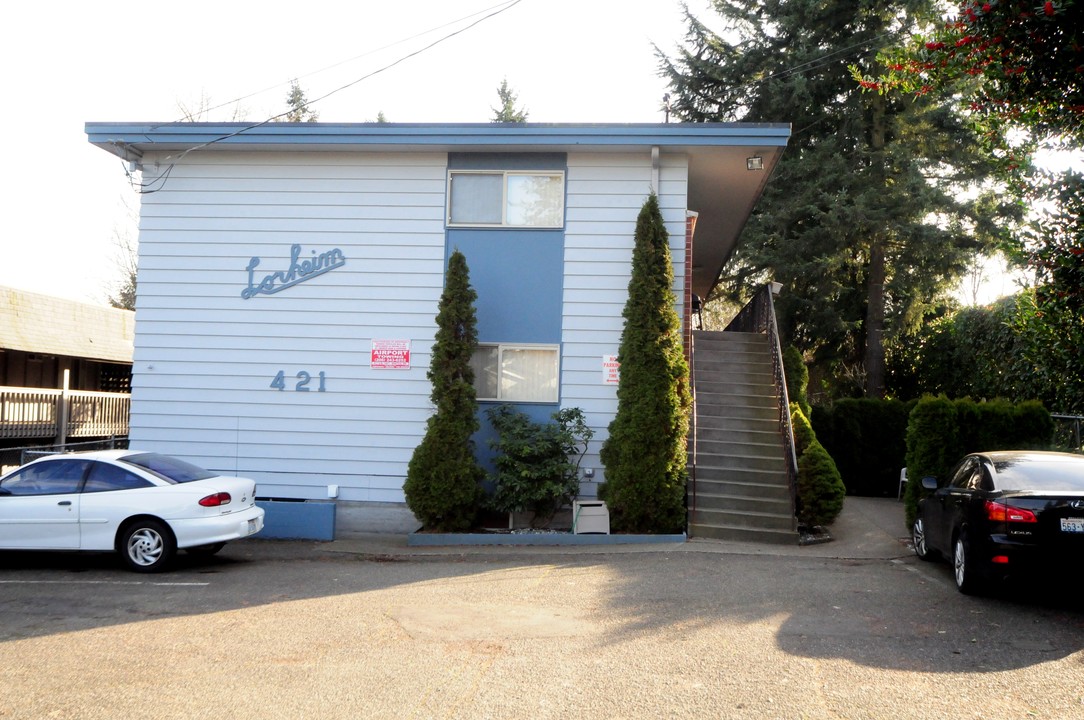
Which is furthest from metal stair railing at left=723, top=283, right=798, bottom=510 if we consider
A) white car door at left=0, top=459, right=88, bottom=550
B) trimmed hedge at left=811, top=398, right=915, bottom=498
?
white car door at left=0, top=459, right=88, bottom=550

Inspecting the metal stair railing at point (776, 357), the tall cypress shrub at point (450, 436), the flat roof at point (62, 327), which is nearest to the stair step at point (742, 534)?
the metal stair railing at point (776, 357)

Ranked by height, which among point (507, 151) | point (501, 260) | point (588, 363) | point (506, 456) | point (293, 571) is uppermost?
point (507, 151)

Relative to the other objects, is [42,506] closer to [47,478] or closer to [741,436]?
[47,478]

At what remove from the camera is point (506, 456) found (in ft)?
42.3

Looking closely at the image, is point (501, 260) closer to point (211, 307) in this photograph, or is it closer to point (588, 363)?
point (588, 363)

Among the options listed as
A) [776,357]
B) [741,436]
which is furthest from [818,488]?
[776,357]

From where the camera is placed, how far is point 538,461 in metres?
13.0

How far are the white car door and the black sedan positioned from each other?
9.81 meters

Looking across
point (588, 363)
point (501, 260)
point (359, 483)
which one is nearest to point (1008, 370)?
point (588, 363)

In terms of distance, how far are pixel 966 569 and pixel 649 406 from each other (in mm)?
4980

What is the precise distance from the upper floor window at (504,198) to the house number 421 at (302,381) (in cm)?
325

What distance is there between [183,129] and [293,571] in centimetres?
754

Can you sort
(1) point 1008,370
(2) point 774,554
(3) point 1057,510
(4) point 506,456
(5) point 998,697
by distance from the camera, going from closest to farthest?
(5) point 998,697, (3) point 1057,510, (2) point 774,554, (4) point 506,456, (1) point 1008,370

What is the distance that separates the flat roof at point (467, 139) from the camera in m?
13.3
